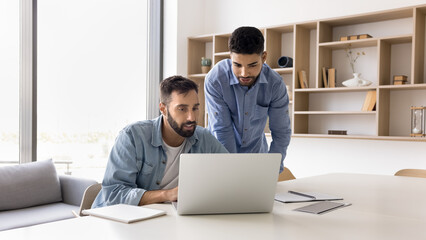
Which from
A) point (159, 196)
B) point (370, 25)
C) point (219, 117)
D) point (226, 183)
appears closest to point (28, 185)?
point (219, 117)

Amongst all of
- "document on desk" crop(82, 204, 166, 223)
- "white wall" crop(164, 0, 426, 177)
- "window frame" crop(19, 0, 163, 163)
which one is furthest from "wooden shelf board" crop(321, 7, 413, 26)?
"document on desk" crop(82, 204, 166, 223)

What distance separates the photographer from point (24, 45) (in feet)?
13.0

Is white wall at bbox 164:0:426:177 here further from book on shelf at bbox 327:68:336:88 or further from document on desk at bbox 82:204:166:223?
document on desk at bbox 82:204:166:223

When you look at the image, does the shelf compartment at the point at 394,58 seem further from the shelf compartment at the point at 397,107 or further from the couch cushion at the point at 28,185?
the couch cushion at the point at 28,185

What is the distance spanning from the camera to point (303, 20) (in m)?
4.45

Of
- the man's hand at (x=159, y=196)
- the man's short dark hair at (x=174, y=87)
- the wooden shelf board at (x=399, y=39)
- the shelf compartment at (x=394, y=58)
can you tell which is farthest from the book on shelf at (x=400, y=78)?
the man's hand at (x=159, y=196)

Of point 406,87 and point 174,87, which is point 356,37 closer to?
point 406,87

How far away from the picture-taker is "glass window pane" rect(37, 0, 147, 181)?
4176 millimetres

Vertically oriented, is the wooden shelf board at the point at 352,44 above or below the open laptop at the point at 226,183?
above

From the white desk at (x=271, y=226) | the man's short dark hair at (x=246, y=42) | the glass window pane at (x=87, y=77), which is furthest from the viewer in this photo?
the glass window pane at (x=87, y=77)

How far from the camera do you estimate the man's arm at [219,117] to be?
2441 millimetres

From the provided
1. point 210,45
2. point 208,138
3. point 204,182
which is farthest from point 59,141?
point 204,182

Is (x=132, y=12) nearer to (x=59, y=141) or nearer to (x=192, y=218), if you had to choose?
(x=59, y=141)

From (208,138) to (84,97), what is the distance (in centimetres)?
271
